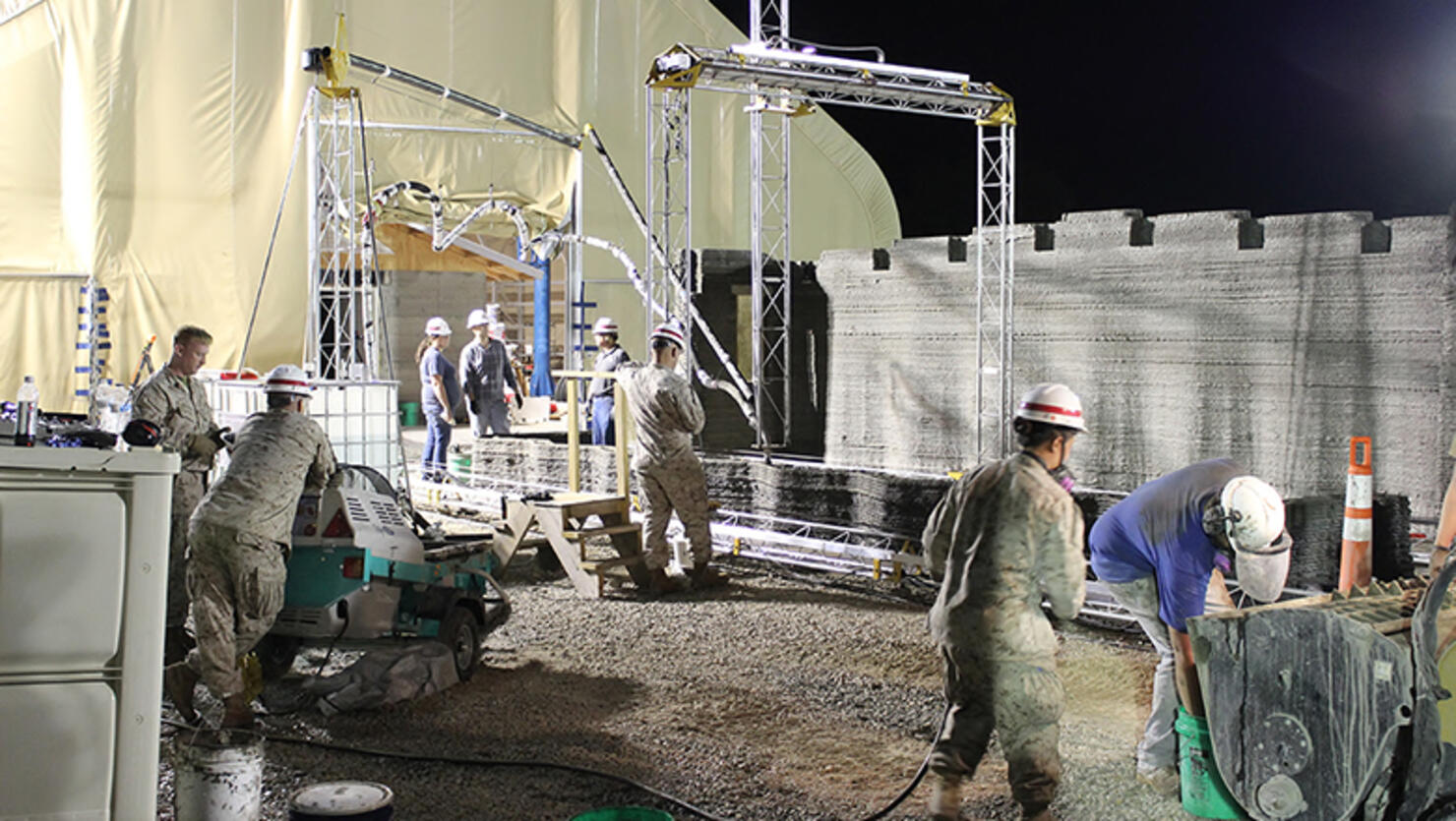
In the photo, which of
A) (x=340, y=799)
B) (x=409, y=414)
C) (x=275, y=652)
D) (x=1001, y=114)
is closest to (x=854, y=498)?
(x=1001, y=114)

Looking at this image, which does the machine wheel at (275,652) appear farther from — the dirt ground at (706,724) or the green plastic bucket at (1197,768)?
the green plastic bucket at (1197,768)

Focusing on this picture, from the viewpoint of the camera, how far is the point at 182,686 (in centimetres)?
603

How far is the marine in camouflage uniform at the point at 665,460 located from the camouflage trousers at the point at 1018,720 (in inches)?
197

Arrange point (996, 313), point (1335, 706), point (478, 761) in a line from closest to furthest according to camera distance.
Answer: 1. point (1335, 706)
2. point (478, 761)
3. point (996, 313)

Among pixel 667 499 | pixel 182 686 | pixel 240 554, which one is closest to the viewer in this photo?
pixel 240 554

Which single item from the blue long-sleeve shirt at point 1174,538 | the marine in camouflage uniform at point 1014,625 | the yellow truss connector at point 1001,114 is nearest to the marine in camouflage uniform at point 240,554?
the marine in camouflage uniform at point 1014,625

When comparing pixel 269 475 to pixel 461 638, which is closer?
pixel 269 475

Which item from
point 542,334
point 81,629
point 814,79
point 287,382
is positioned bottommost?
point 81,629

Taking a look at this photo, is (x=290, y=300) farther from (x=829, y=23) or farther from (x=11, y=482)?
(x=11, y=482)

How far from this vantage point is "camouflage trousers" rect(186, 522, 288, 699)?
5.74 metres

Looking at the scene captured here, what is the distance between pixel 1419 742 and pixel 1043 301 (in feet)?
27.4

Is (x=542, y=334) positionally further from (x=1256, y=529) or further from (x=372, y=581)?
(x=1256, y=529)

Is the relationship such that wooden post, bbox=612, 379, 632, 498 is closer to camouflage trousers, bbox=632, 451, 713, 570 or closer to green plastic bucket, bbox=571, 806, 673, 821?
camouflage trousers, bbox=632, 451, 713, 570

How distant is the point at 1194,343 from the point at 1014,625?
7.17 m
